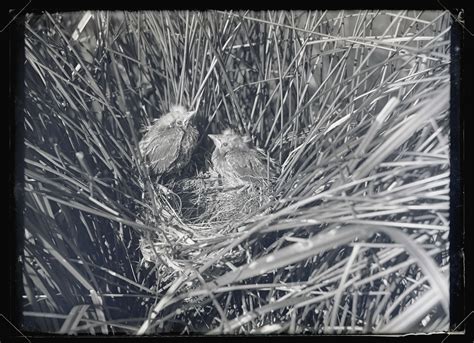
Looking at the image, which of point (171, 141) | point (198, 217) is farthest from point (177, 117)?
point (198, 217)

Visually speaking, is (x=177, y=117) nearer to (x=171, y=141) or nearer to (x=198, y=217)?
(x=171, y=141)

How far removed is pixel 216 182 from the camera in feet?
2.62

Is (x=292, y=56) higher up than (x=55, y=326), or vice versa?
(x=292, y=56)

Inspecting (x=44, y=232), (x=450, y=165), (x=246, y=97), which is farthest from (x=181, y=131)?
(x=450, y=165)

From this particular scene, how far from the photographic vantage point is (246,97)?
80 centimetres

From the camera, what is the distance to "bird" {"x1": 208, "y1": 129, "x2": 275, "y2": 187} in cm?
79

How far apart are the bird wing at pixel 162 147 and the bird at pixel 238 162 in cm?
5

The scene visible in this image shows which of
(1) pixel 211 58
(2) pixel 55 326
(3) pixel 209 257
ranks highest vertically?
(1) pixel 211 58

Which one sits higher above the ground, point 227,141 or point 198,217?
point 227,141

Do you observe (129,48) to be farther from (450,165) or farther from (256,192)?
(450,165)

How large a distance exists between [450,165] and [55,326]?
22.8 inches

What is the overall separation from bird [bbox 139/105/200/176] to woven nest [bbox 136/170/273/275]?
25mm

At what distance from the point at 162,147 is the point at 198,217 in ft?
0.36

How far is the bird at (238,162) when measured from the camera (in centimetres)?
79
